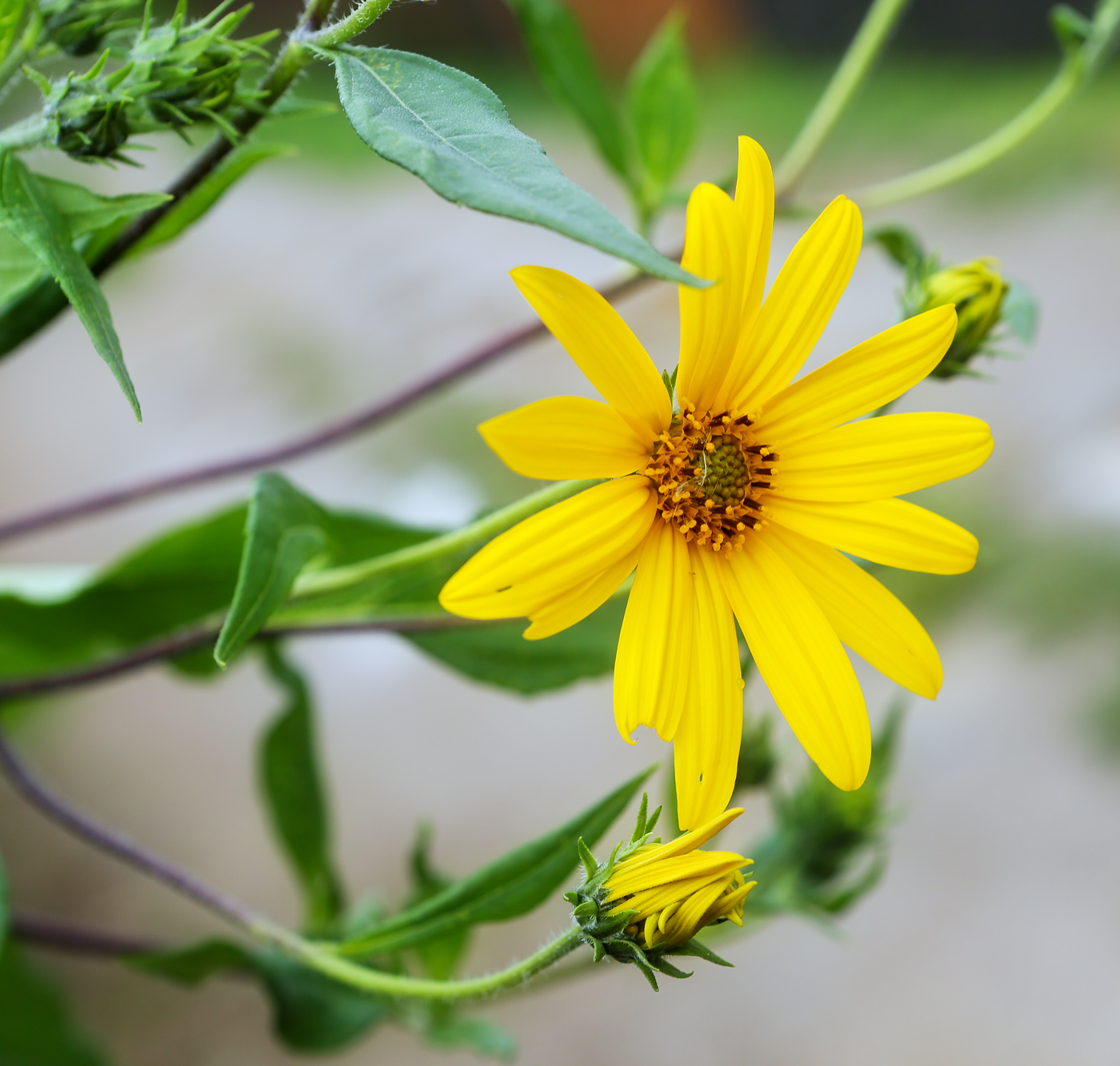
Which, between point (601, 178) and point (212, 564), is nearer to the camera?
point (212, 564)

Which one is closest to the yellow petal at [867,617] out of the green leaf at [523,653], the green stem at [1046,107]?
the green leaf at [523,653]

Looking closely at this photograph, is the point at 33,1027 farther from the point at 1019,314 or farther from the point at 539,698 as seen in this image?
the point at 1019,314

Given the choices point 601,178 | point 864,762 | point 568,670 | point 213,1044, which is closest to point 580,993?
point 213,1044

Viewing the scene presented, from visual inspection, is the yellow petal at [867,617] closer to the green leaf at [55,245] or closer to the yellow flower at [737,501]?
the yellow flower at [737,501]

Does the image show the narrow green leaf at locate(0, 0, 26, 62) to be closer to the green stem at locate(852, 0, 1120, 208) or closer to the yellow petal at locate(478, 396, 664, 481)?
the yellow petal at locate(478, 396, 664, 481)

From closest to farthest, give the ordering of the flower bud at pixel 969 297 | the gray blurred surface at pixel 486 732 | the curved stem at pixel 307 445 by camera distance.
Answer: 1. the flower bud at pixel 969 297
2. the curved stem at pixel 307 445
3. the gray blurred surface at pixel 486 732

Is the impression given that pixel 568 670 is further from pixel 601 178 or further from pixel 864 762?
pixel 601 178

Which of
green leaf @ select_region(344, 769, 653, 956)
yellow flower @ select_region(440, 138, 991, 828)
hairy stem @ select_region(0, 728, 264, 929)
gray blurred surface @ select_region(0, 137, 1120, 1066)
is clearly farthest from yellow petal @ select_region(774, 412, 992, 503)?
gray blurred surface @ select_region(0, 137, 1120, 1066)
